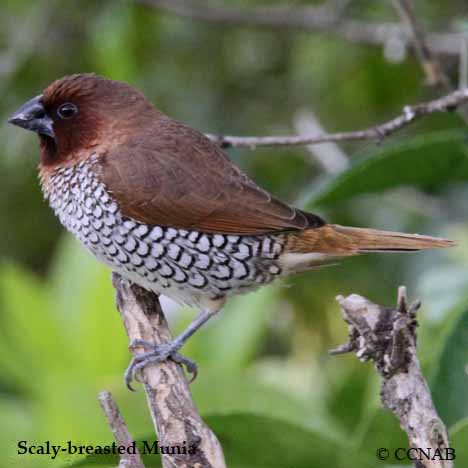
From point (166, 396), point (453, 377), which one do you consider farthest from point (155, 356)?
point (453, 377)

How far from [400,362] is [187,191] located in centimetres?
137

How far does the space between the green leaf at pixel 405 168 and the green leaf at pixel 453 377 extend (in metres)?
0.68

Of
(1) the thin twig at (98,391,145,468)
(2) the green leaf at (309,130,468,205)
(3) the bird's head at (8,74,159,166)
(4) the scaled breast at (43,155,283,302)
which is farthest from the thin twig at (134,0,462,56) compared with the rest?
(1) the thin twig at (98,391,145,468)

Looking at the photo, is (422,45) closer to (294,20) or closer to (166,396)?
(166,396)

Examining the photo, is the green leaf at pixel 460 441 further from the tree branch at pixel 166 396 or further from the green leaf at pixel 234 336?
the green leaf at pixel 234 336

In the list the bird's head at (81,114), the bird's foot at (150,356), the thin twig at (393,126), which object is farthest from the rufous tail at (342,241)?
the bird's head at (81,114)

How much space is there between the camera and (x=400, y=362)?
9.02 feet

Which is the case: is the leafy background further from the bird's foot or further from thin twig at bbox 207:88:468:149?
thin twig at bbox 207:88:468:149

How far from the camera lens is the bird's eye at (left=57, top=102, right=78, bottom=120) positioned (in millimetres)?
4141

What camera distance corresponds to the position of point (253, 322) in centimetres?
467

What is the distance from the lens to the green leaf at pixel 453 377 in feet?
11.1

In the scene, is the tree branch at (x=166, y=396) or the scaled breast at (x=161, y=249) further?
the scaled breast at (x=161, y=249)

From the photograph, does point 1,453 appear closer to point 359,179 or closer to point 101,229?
point 101,229

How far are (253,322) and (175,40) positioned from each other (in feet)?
7.19
